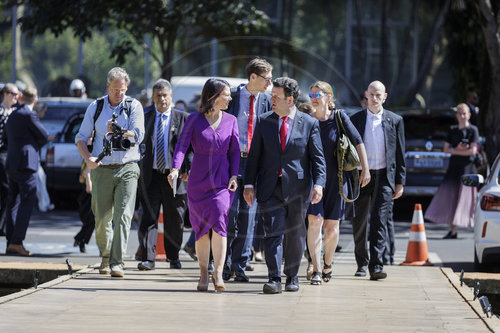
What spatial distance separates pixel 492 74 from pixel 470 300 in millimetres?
11304

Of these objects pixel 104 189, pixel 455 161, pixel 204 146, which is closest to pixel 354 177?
pixel 204 146

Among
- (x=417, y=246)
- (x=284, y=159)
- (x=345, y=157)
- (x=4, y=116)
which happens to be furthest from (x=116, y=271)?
(x=4, y=116)

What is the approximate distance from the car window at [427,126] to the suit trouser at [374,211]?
7.81 m

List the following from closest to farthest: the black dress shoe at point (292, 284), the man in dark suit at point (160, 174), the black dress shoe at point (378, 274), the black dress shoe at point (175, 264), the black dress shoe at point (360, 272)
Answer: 1. the black dress shoe at point (292, 284)
2. the black dress shoe at point (378, 274)
3. the black dress shoe at point (360, 272)
4. the man in dark suit at point (160, 174)
5. the black dress shoe at point (175, 264)

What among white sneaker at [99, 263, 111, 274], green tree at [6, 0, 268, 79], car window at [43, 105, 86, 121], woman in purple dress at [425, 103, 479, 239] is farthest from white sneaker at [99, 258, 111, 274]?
car window at [43, 105, 86, 121]

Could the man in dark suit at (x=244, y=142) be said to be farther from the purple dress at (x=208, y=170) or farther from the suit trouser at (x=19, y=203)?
the suit trouser at (x=19, y=203)

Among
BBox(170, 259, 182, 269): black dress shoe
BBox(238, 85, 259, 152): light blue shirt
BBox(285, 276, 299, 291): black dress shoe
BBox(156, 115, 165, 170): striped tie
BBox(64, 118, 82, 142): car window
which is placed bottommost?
BBox(170, 259, 182, 269): black dress shoe

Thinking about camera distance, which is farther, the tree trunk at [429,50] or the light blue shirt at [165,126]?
the tree trunk at [429,50]

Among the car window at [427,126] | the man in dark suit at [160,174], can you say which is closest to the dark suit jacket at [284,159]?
the man in dark suit at [160,174]

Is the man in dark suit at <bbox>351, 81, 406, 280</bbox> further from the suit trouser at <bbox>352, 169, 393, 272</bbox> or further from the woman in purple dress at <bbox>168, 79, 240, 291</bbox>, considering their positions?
the woman in purple dress at <bbox>168, 79, 240, 291</bbox>

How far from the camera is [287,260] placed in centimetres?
924

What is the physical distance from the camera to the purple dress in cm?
911

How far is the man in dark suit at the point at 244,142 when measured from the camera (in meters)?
10.0

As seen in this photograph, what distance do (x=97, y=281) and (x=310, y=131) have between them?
7.89ft
